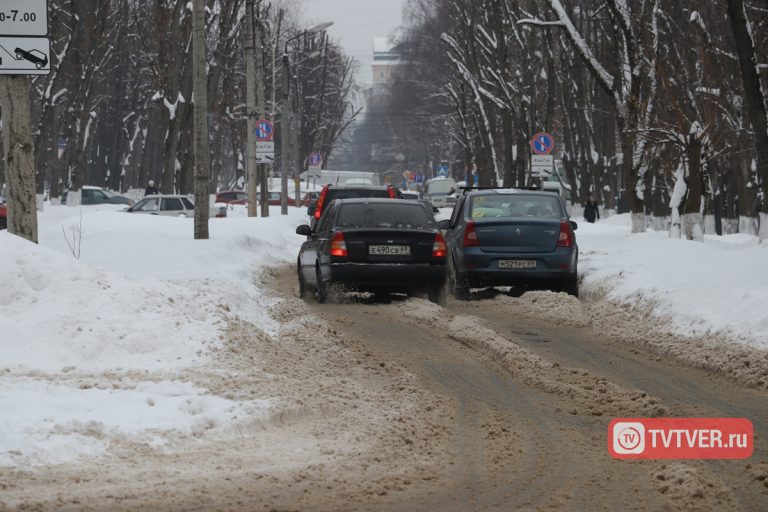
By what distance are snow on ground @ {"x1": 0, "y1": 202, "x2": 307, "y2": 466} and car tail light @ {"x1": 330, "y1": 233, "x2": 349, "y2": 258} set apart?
67.6 inches

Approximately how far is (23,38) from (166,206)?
29390 mm

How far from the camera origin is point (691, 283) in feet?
51.4

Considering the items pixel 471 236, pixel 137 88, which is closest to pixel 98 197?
pixel 137 88

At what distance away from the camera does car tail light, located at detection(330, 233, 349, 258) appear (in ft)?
54.0

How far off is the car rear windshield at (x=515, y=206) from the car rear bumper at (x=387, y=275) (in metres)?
1.70

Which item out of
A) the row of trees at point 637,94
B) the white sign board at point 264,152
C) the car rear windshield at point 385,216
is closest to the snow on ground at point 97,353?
the car rear windshield at point 385,216

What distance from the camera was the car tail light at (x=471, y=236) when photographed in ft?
57.1

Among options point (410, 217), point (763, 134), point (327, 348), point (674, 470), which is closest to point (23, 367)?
point (327, 348)

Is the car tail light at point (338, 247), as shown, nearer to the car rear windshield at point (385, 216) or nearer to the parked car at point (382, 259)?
the parked car at point (382, 259)

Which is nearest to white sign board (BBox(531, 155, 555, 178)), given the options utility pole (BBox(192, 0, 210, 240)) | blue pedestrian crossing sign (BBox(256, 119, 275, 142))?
blue pedestrian crossing sign (BBox(256, 119, 275, 142))

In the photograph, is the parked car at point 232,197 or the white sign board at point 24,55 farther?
the parked car at point 232,197

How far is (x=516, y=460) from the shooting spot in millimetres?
6785

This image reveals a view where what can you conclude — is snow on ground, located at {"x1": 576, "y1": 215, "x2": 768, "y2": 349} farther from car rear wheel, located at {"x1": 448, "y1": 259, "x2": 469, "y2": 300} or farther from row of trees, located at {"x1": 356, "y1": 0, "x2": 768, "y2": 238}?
row of trees, located at {"x1": 356, "y1": 0, "x2": 768, "y2": 238}

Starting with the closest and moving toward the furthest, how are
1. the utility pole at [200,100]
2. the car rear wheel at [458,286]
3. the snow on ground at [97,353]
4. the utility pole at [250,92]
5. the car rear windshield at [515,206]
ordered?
the snow on ground at [97,353], the car rear wheel at [458,286], the car rear windshield at [515,206], the utility pole at [200,100], the utility pole at [250,92]
